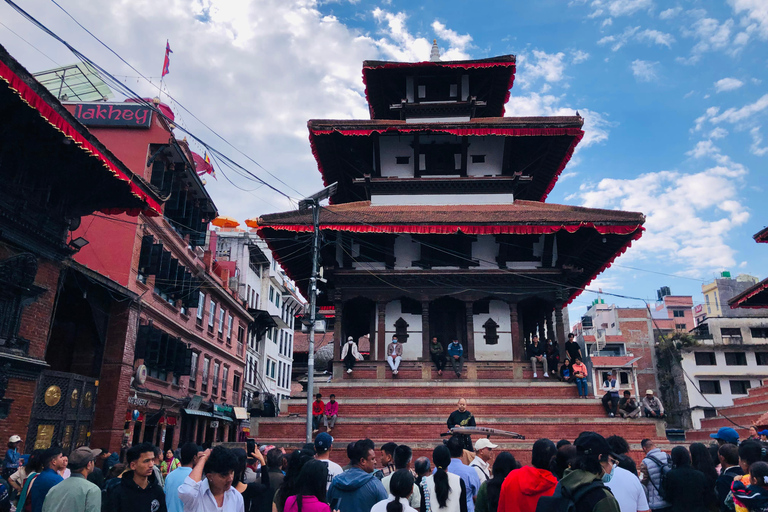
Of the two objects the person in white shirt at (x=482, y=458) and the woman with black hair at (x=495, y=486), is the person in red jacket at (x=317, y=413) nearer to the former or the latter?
the person in white shirt at (x=482, y=458)

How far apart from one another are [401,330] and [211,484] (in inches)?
652

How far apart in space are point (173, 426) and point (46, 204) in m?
19.1

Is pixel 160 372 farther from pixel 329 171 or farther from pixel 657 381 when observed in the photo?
pixel 657 381

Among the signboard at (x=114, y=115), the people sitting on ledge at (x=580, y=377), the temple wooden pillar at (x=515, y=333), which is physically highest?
the signboard at (x=114, y=115)

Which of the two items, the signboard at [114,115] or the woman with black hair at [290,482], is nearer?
the woman with black hair at [290,482]

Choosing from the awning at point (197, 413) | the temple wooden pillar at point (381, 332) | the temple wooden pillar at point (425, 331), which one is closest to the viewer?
the temple wooden pillar at point (381, 332)

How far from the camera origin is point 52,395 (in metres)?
16.2

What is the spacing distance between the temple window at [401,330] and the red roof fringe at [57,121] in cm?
948

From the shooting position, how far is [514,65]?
22.5m

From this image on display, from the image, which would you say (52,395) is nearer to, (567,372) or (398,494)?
(398,494)

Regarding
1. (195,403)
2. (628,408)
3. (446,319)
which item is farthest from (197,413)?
(628,408)

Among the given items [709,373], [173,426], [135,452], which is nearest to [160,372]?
[173,426]

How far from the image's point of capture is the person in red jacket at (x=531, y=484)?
16.8 feet

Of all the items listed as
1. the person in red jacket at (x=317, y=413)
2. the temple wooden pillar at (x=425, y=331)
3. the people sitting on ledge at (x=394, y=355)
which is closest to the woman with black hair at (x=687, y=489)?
the person in red jacket at (x=317, y=413)
